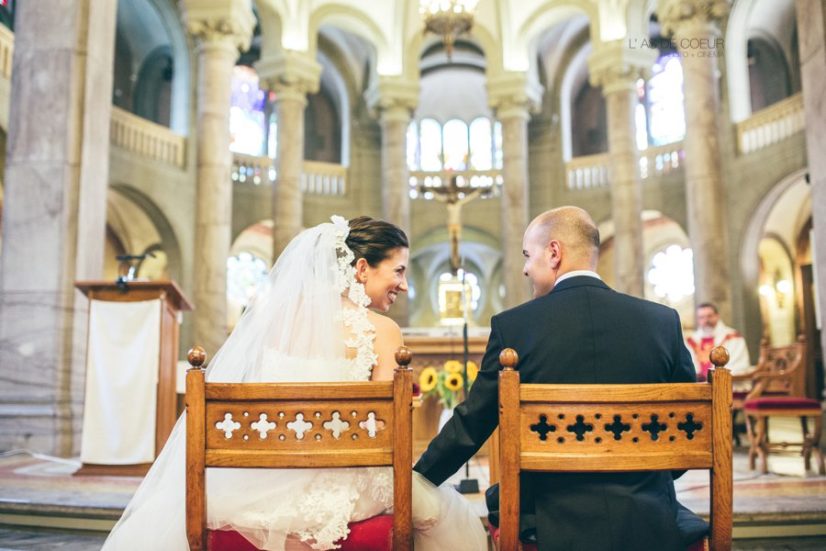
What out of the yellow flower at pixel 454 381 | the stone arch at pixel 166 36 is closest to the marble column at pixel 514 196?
the stone arch at pixel 166 36

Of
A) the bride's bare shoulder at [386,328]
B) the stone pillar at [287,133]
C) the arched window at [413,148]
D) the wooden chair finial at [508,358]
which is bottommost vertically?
the wooden chair finial at [508,358]

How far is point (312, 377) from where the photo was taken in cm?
304

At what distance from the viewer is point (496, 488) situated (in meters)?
2.80

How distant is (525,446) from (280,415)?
75cm

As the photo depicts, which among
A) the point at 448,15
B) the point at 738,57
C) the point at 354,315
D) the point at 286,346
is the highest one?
the point at 738,57

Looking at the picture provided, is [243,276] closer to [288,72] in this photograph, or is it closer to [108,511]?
[288,72]

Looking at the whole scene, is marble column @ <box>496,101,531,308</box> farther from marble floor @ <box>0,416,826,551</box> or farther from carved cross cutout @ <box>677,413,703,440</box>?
carved cross cutout @ <box>677,413,703,440</box>

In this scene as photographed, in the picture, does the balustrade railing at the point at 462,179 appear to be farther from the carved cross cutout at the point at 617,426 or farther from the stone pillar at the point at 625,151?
the carved cross cutout at the point at 617,426

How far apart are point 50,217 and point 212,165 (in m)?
5.30

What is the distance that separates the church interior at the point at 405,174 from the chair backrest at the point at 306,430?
7.64 feet

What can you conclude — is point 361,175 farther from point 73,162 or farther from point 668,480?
point 668,480

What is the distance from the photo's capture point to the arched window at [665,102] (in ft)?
65.4

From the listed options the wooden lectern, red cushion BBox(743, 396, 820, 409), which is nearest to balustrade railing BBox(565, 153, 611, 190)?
red cushion BBox(743, 396, 820, 409)

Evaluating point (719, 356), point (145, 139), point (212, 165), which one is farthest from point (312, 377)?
point (145, 139)
